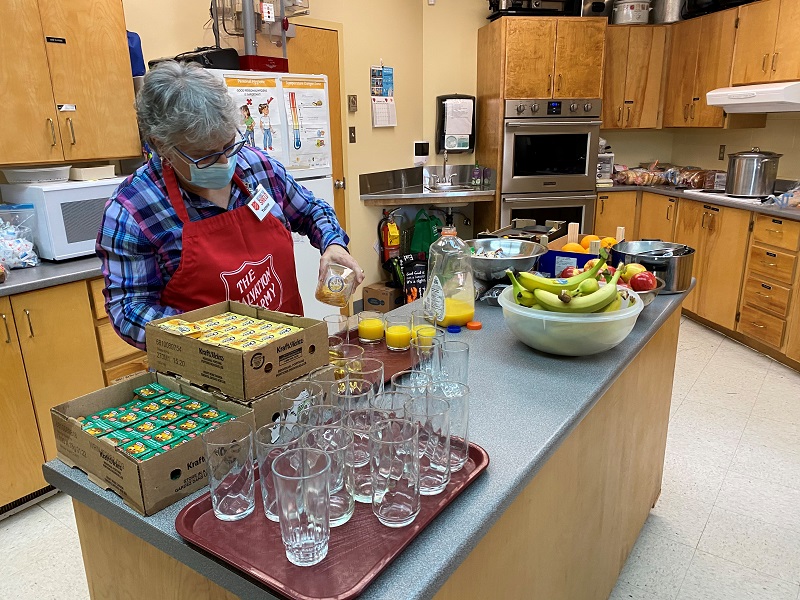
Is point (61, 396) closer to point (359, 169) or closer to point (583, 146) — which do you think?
point (359, 169)

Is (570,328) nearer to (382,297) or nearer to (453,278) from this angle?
(453,278)

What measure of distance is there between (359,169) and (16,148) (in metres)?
2.43

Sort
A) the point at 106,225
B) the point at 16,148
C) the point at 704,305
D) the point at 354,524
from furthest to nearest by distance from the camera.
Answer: the point at 704,305
the point at 16,148
the point at 106,225
the point at 354,524

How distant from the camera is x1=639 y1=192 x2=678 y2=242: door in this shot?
474 centimetres

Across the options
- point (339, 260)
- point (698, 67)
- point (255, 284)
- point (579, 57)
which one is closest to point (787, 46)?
point (698, 67)

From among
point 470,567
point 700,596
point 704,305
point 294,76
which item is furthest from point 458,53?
point 470,567

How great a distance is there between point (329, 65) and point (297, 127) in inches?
37.1

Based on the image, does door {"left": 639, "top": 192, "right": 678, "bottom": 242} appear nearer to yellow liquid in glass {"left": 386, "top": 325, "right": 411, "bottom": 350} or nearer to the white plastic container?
the white plastic container

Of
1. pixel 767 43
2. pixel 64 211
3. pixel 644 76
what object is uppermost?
pixel 767 43

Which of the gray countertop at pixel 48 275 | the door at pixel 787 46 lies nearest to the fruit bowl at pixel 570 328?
the gray countertop at pixel 48 275

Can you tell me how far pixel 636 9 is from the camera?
4.87m

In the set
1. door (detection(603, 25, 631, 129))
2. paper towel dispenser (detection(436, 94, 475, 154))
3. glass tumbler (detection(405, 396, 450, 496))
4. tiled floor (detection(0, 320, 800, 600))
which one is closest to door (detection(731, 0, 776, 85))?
door (detection(603, 25, 631, 129))

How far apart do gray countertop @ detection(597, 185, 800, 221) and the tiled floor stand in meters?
1.11

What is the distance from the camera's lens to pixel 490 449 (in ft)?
→ 3.76
